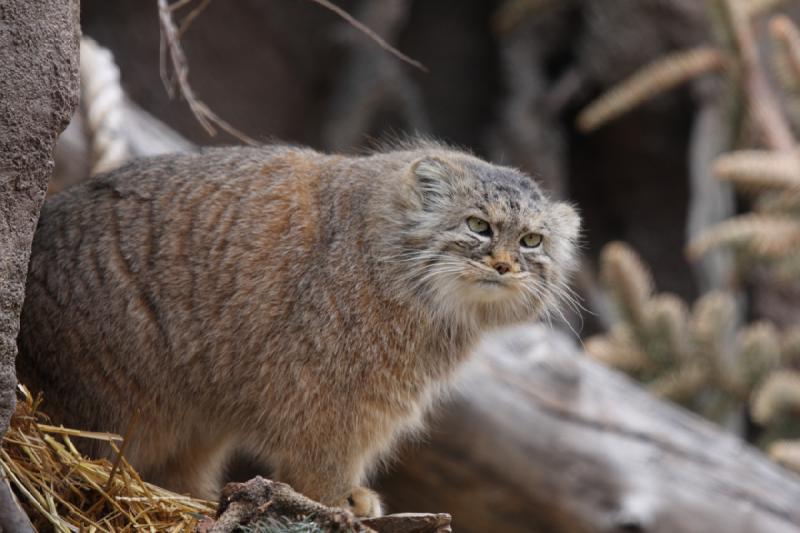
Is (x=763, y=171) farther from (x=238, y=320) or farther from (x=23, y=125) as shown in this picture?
(x=23, y=125)

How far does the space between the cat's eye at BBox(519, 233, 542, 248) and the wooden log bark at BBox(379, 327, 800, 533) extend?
5.34 ft

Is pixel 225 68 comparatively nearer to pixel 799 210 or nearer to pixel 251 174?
pixel 799 210

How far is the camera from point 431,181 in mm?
3998

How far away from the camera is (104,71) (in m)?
4.90

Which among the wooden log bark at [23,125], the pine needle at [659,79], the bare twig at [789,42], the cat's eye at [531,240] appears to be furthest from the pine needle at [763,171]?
the wooden log bark at [23,125]

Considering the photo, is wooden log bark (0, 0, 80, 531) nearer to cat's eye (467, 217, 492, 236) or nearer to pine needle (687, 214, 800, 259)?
cat's eye (467, 217, 492, 236)

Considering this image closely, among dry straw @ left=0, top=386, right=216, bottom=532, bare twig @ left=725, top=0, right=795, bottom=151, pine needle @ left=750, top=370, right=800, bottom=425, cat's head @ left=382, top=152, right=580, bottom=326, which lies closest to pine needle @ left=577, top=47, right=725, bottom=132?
bare twig @ left=725, top=0, right=795, bottom=151

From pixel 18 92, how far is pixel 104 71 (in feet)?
7.32

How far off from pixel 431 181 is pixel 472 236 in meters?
0.29

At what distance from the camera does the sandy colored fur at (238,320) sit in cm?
367

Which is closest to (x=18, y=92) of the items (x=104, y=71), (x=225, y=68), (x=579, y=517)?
(x=104, y=71)

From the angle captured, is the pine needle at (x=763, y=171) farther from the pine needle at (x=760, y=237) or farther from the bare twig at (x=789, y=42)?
the bare twig at (x=789, y=42)

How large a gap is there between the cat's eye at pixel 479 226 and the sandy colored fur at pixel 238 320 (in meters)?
0.18

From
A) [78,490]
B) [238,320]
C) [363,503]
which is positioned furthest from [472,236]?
[78,490]
